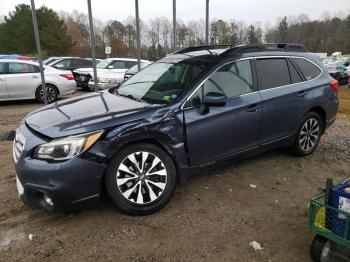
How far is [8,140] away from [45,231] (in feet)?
11.9

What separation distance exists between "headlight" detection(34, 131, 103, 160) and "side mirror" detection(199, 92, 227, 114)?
4.30ft

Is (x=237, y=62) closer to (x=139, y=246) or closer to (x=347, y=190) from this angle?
(x=347, y=190)

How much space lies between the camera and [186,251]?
305 centimetres

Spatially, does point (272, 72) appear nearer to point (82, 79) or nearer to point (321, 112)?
point (321, 112)

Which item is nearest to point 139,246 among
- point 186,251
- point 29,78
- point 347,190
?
point 186,251

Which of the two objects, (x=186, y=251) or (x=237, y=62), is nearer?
(x=186, y=251)

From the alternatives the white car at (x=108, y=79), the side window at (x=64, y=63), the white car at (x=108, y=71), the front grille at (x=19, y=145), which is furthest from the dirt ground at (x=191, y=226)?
the side window at (x=64, y=63)

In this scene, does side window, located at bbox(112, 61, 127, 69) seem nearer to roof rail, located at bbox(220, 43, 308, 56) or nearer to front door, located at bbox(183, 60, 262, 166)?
roof rail, located at bbox(220, 43, 308, 56)

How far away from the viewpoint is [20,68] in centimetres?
1077

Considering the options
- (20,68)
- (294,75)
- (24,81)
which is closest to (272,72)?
(294,75)

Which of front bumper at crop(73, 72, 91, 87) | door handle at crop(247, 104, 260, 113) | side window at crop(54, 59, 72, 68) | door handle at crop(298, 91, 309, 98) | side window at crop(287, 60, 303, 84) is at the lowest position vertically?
front bumper at crop(73, 72, 91, 87)

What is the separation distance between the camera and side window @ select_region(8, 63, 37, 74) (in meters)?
10.7

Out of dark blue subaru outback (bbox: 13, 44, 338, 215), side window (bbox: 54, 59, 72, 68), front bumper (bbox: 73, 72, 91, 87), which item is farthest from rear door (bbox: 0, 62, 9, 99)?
dark blue subaru outback (bbox: 13, 44, 338, 215)

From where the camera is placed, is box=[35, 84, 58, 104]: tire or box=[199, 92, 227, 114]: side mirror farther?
box=[35, 84, 58, 104]: tire
